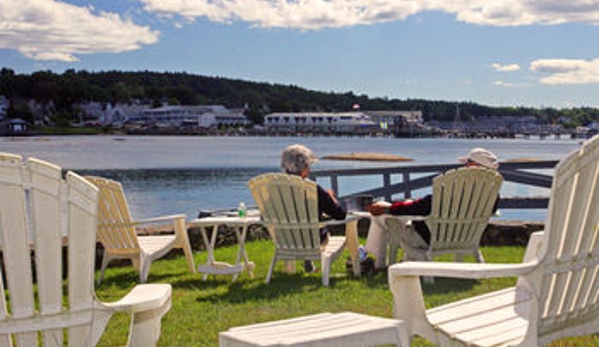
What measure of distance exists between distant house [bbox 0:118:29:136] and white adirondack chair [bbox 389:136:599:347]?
403 feet

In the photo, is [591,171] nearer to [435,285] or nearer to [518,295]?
[518,295]

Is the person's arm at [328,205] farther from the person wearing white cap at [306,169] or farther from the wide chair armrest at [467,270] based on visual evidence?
the wide chair armrest at [467,270]

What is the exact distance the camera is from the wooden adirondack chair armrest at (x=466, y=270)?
2.51 m

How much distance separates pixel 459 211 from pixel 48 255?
172 inches

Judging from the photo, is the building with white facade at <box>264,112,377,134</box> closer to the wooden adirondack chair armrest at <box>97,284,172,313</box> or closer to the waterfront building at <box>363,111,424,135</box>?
the waterfront building at <box>363,111,424,135</box>

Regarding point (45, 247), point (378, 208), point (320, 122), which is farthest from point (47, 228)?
point (320, 122)

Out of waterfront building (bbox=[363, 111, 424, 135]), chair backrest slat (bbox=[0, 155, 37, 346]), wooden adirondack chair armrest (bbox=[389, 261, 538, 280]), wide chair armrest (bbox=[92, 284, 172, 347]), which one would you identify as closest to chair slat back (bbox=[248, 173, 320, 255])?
wooden adirondack chair armrest (bbox=[389, 261, 538, 280])

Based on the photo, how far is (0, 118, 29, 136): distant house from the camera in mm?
117938

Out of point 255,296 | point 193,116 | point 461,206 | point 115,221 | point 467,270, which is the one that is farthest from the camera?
point 193,116

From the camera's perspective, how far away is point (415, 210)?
6.24 m

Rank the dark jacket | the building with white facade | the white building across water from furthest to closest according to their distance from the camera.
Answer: the white building across water
the building with white facade
the dark jacket

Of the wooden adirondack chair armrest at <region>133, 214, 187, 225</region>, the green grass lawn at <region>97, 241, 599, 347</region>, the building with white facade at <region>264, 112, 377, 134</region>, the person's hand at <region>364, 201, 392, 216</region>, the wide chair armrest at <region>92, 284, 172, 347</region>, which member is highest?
the wide chair armrest at <region>92, 284, 172, 347</region>

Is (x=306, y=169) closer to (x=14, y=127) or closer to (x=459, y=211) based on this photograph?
(x=459, y=211)

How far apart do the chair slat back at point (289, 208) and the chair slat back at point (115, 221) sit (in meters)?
1.17
